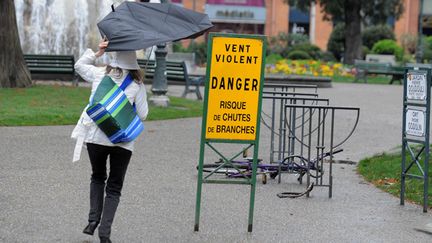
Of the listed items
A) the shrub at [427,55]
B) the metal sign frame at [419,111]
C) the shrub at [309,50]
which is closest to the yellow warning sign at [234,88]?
the metal sign frame at [419,111]

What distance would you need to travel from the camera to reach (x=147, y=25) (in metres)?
7.27

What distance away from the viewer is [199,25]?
743cm

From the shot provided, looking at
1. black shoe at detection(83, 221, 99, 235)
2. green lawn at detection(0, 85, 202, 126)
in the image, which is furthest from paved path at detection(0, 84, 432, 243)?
green lawn at detection(0, 85, 202, 126)

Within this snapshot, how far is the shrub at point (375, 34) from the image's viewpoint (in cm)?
6419

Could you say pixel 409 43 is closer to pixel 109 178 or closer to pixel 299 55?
pixel 299 55

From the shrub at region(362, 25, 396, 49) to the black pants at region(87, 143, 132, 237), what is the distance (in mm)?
58162

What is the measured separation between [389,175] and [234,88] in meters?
4.54

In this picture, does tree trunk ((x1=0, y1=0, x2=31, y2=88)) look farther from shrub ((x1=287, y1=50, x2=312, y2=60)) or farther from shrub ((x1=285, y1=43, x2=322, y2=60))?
shrub ((x1=285, y1=43, x2=322, y2=60))

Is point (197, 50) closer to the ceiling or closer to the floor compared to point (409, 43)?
closer to the floor

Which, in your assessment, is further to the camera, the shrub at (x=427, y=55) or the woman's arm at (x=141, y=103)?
the shrub at (x=427, y=55)

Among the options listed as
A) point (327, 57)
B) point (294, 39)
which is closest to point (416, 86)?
point (327, 57)

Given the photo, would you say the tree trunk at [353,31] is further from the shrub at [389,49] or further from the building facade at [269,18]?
the building facade at [269,18]

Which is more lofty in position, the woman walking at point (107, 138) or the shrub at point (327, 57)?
the woman walking at point (107, 138)

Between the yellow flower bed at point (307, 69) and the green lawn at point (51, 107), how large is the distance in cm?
1574
